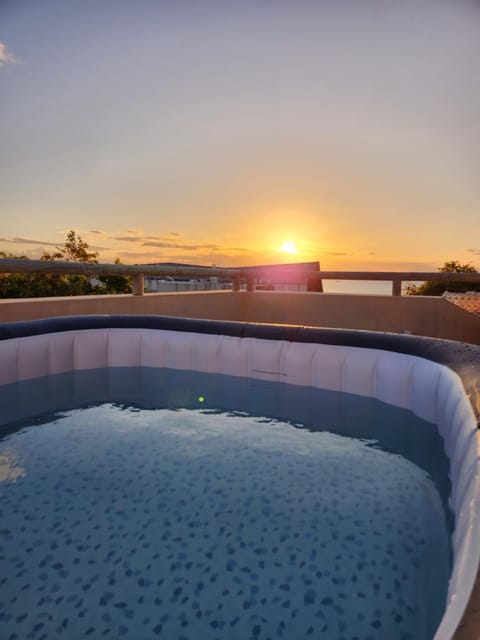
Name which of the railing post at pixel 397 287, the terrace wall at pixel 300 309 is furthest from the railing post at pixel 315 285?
the railing post at pixel 397 287

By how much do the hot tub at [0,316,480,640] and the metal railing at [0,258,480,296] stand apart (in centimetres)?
39

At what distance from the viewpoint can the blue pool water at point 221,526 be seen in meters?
0.97

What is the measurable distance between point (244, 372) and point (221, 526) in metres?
1.58

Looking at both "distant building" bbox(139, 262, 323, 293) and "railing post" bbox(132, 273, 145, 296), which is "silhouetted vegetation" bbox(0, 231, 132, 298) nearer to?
"distant building" bbox(139, 262, 323, 293)

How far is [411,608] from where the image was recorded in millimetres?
987

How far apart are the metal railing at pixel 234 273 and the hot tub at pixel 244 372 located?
39 cm

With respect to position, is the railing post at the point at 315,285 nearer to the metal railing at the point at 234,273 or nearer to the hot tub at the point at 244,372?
the metal railing at the point at 234,273

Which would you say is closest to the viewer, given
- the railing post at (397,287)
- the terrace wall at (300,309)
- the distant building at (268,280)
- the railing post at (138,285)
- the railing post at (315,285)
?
the terrace wall at (300,309)

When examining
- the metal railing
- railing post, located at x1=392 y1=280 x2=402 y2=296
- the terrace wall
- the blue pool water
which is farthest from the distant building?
the blue pool water

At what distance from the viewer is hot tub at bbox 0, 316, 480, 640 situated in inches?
83.7

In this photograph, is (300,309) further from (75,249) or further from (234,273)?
(75,249)

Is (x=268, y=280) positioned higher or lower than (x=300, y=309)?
higher

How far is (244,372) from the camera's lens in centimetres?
286

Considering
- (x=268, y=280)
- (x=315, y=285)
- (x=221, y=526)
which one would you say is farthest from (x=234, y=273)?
(x=221, y=526)
